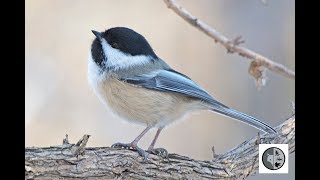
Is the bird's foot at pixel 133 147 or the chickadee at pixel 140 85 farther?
the chickadee at pixel 140 85

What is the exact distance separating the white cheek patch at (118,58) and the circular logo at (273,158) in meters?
0.53

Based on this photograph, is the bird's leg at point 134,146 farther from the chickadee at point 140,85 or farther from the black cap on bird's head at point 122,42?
the black cap on bird's head at point 122,42

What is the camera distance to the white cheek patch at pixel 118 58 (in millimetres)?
1950

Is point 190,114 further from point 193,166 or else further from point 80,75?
point 80,75

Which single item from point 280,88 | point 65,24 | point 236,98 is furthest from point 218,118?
point 65,24

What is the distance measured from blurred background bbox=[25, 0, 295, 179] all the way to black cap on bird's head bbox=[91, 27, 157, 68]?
0.02 metres

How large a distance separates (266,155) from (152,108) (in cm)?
42

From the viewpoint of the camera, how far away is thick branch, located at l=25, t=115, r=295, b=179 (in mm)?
1647

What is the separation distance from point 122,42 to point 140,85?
0.16 m

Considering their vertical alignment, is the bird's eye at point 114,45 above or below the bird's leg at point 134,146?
above

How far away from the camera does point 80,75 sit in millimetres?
1991

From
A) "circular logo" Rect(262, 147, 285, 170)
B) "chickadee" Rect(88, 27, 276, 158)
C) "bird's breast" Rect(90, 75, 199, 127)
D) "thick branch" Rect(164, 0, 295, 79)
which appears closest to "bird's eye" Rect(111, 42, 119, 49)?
"chickadee" Rect(88, 27, 276, 158)

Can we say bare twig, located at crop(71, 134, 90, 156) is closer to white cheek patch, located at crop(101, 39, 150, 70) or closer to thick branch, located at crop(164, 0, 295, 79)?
white cheek patch, located at crop(101, 39, 150, 70)

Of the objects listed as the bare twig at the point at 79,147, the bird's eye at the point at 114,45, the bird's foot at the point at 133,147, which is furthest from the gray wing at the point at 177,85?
the bare twig at the point at 79,147
